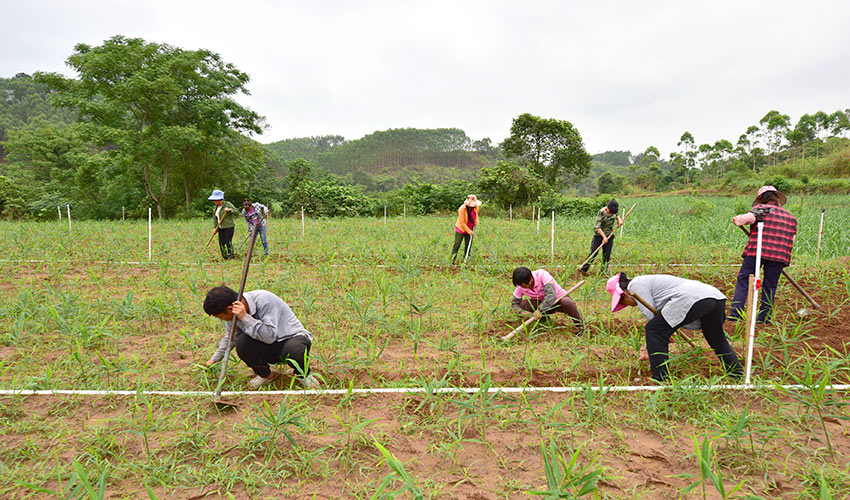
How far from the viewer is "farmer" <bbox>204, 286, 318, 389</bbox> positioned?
8.75ft

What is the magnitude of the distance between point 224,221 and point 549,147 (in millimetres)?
23793

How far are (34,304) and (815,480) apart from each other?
21.0ft

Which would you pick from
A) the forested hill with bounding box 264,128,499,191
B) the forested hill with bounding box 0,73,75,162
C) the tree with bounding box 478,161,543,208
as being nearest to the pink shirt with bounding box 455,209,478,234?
the tree with bounding box 478,161,543,208

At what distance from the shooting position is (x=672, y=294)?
9.37 ft

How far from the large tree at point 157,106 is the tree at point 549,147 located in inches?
617

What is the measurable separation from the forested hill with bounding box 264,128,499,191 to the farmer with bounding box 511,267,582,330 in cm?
5096

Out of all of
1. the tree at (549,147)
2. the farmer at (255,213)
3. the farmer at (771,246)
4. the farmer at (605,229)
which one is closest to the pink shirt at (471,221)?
the farmer at (605,229)

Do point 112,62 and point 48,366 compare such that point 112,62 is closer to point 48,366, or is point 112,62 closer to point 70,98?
point 70,98

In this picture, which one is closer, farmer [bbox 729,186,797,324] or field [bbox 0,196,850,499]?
field [bbox 0,196,850,499]

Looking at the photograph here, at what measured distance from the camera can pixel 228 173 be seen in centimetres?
1967

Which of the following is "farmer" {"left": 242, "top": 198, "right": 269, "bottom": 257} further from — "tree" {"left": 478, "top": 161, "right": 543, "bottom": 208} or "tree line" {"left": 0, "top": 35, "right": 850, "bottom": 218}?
"tree" {"left": 478, "top": 161, "right": 543, "bottom": 208}

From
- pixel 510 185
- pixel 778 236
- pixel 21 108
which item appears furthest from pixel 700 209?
pixel 21 108

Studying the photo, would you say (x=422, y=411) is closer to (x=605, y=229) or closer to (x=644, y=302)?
(x=644, y=302)

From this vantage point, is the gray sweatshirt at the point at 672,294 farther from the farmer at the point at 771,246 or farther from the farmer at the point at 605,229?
the farmer at the point at 605,229
